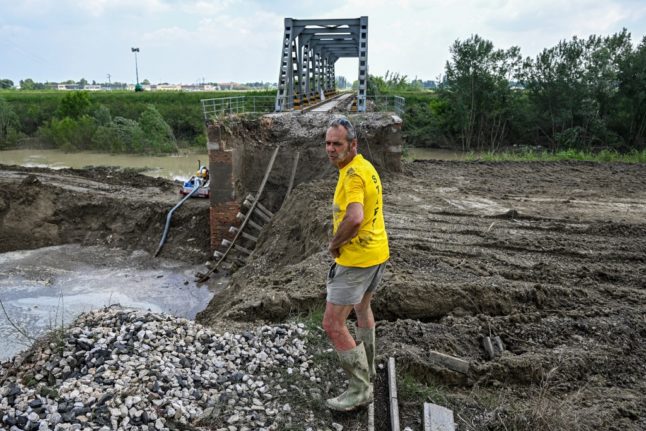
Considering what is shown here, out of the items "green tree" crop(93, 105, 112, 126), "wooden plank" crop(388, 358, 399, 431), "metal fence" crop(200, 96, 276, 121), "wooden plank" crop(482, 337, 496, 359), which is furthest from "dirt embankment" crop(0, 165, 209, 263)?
"green tree" crop(93, 105, 112, 126)

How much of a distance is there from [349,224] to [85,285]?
12.1m

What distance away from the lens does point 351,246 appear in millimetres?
3795

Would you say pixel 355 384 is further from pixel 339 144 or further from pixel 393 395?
pixel 339 144

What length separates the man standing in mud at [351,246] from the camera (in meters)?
3.72

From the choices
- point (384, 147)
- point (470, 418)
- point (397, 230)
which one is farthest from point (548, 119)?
point (470, 418)

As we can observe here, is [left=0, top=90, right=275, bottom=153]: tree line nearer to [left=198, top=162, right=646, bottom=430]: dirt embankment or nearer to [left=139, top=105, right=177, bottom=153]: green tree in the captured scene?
[left=139, top=105, right=177, bottom=153]: green tree

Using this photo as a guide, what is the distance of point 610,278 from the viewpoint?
24.3 ft

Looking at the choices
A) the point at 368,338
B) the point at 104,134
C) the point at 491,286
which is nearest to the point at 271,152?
the point at 491,286

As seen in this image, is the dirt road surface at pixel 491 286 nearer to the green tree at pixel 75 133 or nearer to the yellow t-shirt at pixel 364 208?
the yellow t-shirt at pixel 364 208

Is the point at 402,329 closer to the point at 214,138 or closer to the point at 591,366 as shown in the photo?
the point at 591,366

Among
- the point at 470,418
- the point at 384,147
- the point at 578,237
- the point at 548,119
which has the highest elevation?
the point at 548,119

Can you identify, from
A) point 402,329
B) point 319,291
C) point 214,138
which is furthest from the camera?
point 214,138

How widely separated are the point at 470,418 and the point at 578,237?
20.7ft

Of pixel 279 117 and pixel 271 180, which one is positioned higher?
pixel 279 117
